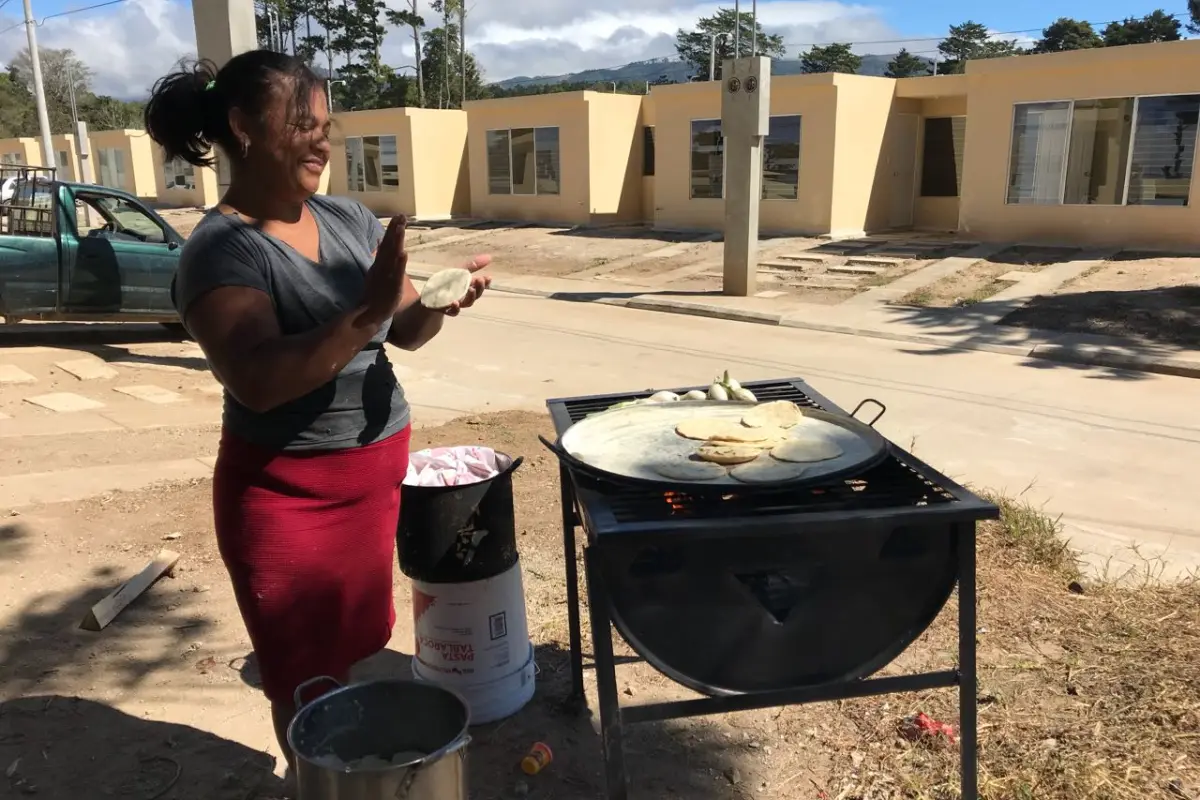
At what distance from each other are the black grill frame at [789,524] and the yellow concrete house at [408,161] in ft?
73.6

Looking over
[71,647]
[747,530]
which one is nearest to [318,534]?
[747,530]

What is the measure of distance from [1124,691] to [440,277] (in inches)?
96.9

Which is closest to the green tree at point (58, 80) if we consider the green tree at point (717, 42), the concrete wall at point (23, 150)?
the concrete wall at point (23, 150)

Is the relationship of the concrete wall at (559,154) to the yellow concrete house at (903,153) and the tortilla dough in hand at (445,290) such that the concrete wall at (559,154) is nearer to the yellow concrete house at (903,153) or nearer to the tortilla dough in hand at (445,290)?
the yellow concrete house at (903,153)

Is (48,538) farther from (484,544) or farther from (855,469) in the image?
(855,469)

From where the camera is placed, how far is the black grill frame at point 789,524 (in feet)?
5.90

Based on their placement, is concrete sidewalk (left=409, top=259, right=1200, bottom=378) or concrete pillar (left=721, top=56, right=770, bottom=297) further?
concrete pillar (left=721, top=56, right=770, bottom=297)

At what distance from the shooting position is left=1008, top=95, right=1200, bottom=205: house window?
13930 mm

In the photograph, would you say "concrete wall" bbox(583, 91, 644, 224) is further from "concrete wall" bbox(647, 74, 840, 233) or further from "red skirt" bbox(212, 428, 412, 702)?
"red skirt" bbox(212, 428, 412, 702)

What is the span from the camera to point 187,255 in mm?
1777

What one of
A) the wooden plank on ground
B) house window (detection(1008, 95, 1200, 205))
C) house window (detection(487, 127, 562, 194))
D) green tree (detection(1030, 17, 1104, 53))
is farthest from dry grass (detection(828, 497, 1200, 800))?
green tree (detection(1030, 17, 1104, 53))

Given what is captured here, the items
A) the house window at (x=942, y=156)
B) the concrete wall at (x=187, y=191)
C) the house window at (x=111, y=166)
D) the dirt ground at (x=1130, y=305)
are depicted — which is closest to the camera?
the dirt ground at (x=1130, y=305)

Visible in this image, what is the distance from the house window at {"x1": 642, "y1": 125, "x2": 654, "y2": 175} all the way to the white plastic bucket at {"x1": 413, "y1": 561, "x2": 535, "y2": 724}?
64.1ft

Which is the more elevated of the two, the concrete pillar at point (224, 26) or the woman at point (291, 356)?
the concrete pillar at point (224, 26)
